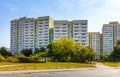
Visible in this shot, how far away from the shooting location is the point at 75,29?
180 m

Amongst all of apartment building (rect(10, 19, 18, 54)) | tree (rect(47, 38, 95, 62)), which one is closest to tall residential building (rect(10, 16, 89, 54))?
apartment building (rect(10, 19, 18, 54))

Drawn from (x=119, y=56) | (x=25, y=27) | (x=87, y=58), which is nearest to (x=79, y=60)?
(x=87, y=58)

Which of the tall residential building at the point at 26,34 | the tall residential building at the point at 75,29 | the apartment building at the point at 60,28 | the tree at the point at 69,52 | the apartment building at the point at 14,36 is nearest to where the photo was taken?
the tree at the point at 69,52

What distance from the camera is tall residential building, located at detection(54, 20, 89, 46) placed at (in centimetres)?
17838

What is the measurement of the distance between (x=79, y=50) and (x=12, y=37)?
101m

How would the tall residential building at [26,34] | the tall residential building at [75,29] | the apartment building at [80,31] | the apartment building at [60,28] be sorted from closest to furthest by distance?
the apartment building at [60,28] < the tall residential building at [75,29] < the apartment building at [80,31] < the tall residential building at [26,34]

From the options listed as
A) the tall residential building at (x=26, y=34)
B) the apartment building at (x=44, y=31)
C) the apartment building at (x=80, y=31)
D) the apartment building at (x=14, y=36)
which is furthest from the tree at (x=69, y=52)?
the apartment building at (x=14, y=36)

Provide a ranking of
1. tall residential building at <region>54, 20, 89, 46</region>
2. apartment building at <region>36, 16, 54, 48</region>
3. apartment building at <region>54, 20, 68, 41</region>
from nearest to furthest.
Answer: apartment building at <region>54, 20, 68, 41</region>, tall residential building at <region>54, 20, 89, 46</region>, apartment building at <region>36, 16, 54, 48</region>

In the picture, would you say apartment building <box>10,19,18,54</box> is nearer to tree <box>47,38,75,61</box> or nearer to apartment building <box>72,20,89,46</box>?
apartment building <box>72,20,89,46</box>

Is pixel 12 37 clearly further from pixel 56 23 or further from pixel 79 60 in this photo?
pixel 79 60

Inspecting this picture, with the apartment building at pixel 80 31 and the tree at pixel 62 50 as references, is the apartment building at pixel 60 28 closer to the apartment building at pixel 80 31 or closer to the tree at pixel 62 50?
the apartment building at pixel 80 31

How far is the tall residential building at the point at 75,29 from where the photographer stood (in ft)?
585

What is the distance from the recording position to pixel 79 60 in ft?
331

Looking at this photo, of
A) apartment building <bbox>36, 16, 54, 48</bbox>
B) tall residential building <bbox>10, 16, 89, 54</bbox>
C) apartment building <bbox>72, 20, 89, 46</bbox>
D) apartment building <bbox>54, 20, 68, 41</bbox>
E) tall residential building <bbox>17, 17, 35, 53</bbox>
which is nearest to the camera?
apartment building <bbox>54, 20, 68, 41</bbox>
